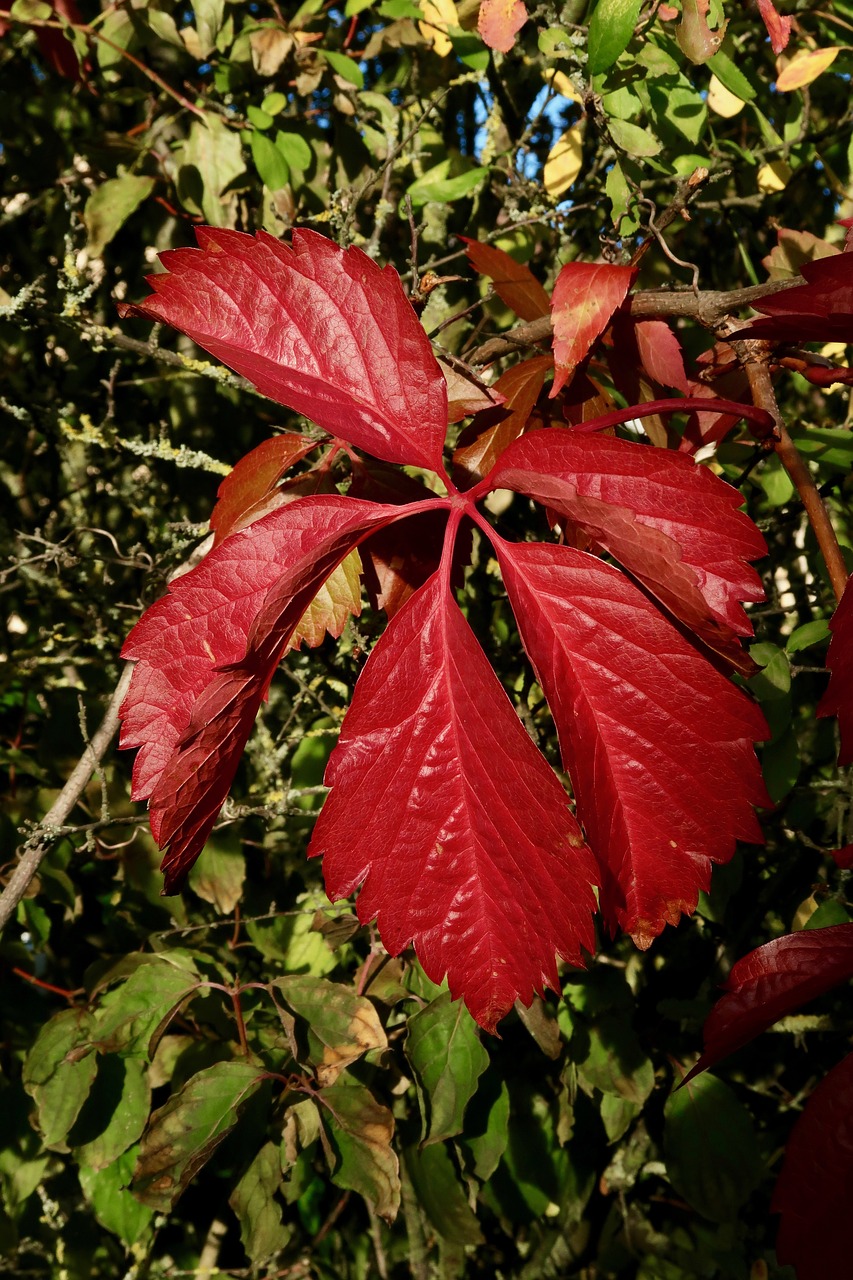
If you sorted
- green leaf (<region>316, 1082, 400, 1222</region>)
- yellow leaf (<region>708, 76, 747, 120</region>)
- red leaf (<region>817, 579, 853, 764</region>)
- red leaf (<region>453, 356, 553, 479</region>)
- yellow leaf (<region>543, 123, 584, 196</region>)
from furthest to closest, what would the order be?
1. yellow leaf (<region>543, 123, 584, 196</region>)
2. yellow leaf (<region>708, 76, 747, 120</region>)
3. green leaf (<region>316, 1082, 400, 1222</region>)
4. red leaf (<region>453, 356, 553, 479</region>)
5. red leaf (<region>817, 579, 853, 764</region>)

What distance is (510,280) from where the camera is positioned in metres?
0.71

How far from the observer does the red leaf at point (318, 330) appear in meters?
0.55

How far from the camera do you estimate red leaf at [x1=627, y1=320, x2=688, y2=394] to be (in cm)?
68

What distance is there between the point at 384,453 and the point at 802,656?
3.10 ft

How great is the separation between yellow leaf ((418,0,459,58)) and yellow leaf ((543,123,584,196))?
0.17 meters

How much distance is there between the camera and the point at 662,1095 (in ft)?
4.09

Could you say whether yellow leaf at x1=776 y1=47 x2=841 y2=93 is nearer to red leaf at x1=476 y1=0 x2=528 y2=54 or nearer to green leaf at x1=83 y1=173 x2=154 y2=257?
red leaf at x1=476 y1=0 x2=528 y2=54

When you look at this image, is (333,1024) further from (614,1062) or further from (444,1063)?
(614,1062)

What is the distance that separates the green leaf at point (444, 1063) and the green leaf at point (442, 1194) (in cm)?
15

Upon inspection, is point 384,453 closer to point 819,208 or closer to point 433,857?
point 433,857

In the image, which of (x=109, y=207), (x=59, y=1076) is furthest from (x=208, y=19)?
Answer: (x=59, y=1076)

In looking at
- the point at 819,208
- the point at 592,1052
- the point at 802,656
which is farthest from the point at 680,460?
the point at 819,208

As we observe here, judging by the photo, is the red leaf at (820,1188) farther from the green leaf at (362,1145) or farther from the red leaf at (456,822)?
the green leaf at (362,1145)

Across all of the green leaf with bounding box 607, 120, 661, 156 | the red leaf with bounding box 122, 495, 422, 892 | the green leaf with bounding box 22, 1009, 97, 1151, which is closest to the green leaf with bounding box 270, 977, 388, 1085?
the green leaf with bounding box 22, 1009, 97, 1151
